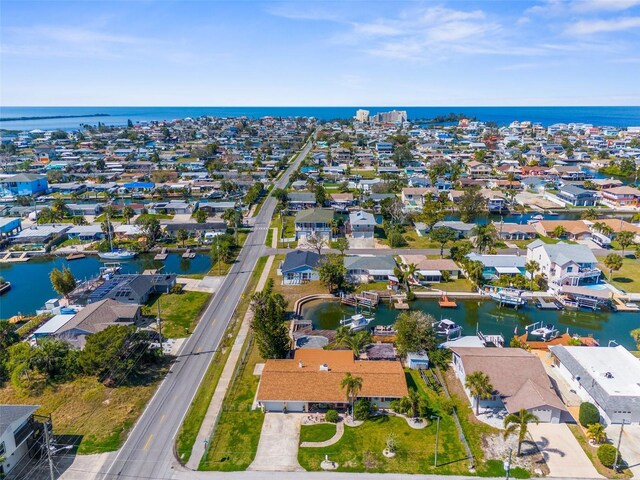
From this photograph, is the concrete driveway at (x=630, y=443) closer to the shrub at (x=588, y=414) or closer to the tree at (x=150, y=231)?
the shrub at (x=588, y=414)

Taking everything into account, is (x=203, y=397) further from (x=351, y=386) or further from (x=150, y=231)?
(x=150, y=231)

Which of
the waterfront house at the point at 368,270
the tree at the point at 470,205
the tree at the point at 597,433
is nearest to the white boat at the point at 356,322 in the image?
the waterfront house at the point at 368,270

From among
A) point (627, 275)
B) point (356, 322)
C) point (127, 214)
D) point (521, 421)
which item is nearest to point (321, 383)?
point (356, 322)

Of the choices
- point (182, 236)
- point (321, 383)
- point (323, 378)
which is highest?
point (182, 236)

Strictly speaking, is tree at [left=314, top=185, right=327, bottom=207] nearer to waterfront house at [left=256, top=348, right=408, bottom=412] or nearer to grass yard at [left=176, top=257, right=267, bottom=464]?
grass yard at [left=176, top=257, right=267, bottom=464]

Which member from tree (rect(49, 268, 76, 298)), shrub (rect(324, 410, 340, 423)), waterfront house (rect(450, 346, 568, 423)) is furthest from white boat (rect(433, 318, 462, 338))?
tree (rect(49, 268, 76, 298))

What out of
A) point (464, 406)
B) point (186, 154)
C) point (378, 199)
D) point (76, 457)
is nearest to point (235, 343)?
point (76, 457)

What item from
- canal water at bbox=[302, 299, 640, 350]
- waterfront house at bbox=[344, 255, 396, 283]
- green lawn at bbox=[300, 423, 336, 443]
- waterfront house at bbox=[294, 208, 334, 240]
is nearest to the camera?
green lawn at bbox=[300, 423, 336, 443]
